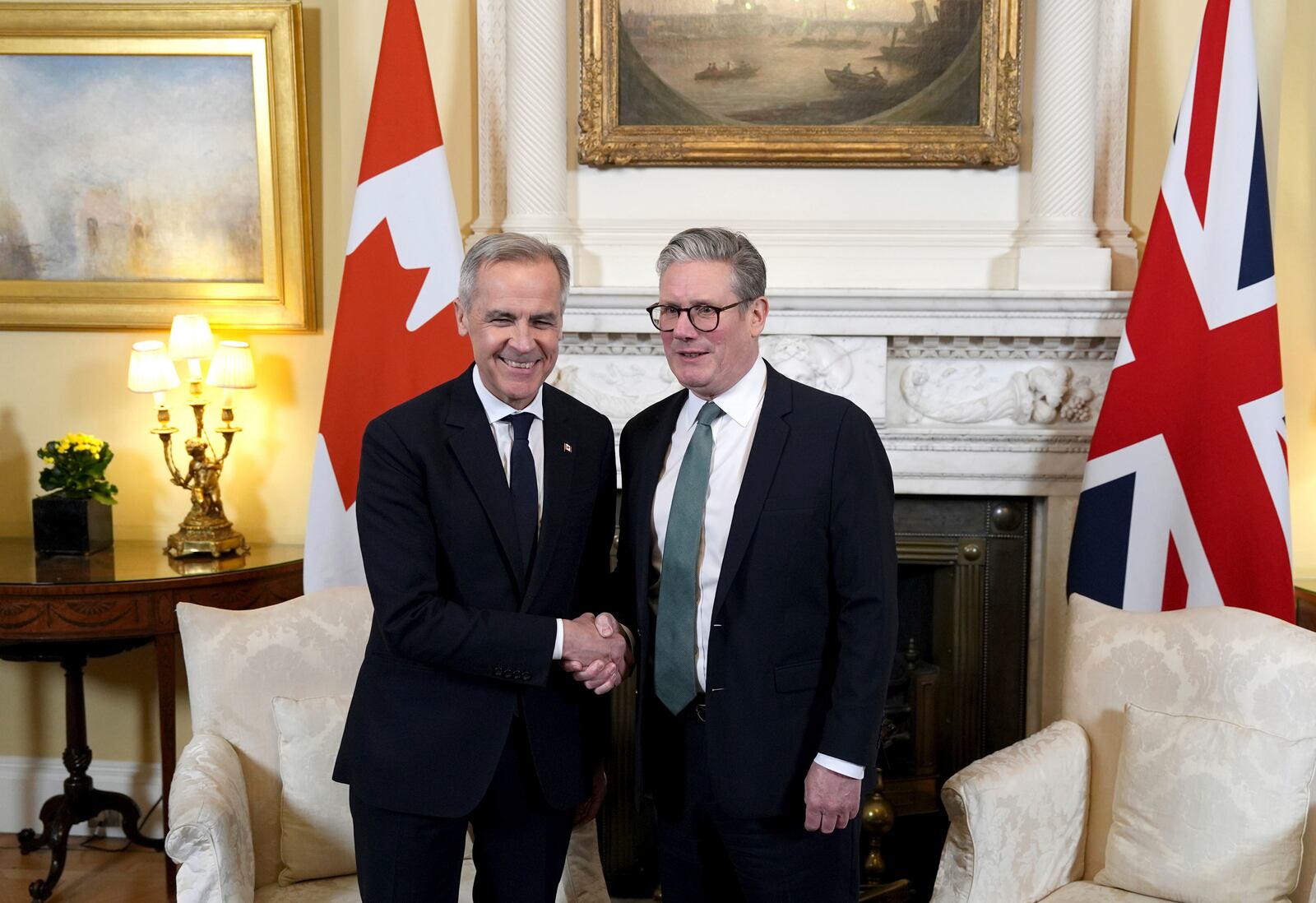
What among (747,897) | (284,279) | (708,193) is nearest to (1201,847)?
(747,897)

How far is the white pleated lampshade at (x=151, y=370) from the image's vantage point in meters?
3.36

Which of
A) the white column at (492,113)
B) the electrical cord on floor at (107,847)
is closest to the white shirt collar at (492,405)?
the white column at (492,113)

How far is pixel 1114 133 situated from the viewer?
10.5 ft

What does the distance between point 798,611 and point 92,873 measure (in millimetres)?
2779

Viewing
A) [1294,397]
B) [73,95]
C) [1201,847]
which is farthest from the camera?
[73,95]

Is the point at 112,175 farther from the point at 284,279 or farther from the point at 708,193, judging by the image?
the point at 708,193

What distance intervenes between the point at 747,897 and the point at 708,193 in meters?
2.06

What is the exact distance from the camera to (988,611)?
3391mm

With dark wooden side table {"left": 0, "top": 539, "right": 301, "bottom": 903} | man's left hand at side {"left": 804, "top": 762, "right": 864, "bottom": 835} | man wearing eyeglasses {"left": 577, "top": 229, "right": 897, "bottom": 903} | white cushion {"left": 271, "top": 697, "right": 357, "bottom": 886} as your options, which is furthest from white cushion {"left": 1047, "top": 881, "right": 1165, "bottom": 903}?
dark wooden side table {"left": 0, "top": 539, "right": 301, "bottom": 903}

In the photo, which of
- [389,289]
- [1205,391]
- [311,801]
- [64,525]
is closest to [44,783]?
[64,525]

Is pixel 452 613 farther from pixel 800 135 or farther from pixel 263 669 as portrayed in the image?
pixel 800 135

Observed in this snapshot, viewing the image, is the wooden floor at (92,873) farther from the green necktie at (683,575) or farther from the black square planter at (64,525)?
the green necktie at (683,575)

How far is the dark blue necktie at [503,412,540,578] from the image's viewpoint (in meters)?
1.77

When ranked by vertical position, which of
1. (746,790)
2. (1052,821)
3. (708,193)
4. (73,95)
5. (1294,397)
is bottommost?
(1052,821)
